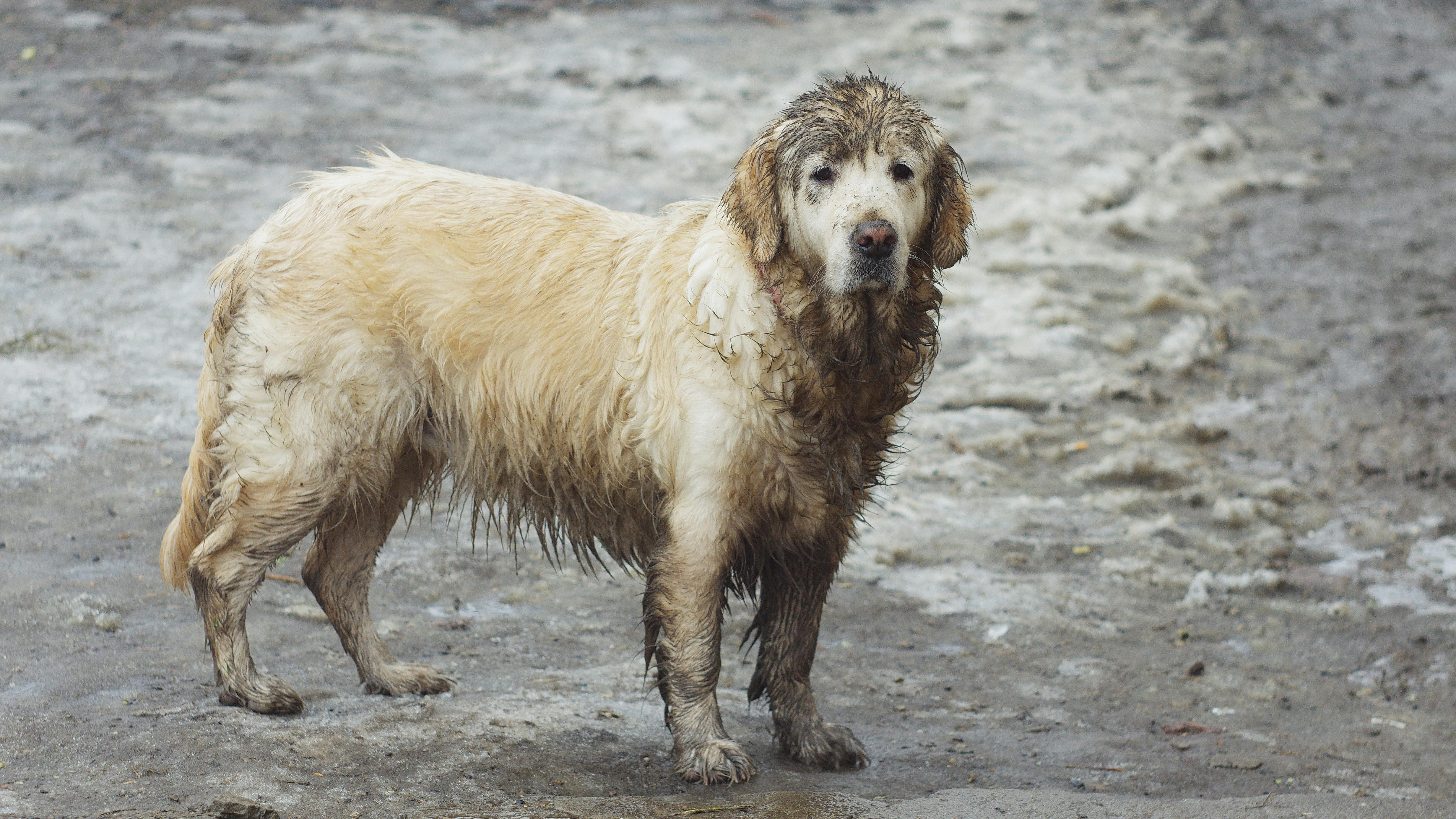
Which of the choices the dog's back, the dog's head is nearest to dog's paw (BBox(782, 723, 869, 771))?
the dog's back

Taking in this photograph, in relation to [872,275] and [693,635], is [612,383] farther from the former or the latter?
[872,275]

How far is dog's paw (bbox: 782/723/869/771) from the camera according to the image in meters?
4.49

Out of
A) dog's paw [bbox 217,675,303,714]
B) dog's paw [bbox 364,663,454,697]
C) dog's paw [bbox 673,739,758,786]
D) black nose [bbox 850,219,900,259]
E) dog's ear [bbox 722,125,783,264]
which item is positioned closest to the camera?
black nose [bbox 850,219,900,259]

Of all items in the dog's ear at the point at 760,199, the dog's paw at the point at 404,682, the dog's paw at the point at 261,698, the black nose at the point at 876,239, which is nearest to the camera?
the black nose at the point at 876,239

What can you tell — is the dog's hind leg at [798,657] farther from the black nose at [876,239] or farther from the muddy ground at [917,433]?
the black nose at [876,239]

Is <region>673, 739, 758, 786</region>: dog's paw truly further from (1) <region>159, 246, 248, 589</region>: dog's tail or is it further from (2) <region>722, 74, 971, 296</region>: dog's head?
(1) <region>159, 246, 248, 589</region>: dog's tail

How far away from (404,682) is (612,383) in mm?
1366

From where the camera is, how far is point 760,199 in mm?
4109

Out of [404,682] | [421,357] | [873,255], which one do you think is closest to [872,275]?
[873,255]

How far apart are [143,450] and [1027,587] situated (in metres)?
4.21

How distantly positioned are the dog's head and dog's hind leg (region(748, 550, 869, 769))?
1035 mm

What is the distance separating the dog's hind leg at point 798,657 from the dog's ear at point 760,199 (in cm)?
107

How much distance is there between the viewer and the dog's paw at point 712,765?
418 centimetres

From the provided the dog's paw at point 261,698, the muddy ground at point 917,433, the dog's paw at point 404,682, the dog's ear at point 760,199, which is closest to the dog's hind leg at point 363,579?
the dog's paw at point 404,682
